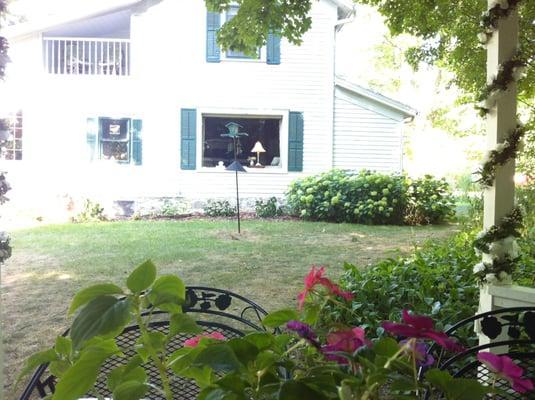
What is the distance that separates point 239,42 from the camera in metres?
3.50

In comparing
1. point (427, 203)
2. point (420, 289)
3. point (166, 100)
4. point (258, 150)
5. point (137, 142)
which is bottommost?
point (420, 289)

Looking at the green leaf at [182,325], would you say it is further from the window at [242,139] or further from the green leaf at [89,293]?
the window at [242,139]

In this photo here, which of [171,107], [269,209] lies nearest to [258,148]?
[269,209]

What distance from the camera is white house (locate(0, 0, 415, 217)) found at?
10047mm

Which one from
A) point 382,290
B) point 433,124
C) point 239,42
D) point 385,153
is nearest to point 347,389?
point 382,290

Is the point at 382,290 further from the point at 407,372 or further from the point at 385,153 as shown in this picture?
the point at 385,153

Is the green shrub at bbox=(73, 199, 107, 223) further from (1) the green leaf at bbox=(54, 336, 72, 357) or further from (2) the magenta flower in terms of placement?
(2) the magenta flower

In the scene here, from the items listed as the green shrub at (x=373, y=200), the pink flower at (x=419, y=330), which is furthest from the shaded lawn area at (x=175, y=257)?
the pink flower at (x=419, y=330)

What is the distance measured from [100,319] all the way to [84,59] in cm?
1076

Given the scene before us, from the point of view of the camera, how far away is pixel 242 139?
35.7ft

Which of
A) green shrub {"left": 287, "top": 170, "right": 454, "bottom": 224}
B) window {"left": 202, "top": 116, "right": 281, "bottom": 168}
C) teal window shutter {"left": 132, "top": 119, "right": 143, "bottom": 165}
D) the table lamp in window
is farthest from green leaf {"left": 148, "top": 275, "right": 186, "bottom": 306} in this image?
window {"left": 202, "top": 116, "right": 281, "bottom": 168}

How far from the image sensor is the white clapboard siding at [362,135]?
10.6 m

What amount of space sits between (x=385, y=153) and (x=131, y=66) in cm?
557

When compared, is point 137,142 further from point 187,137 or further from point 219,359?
point 219,359
